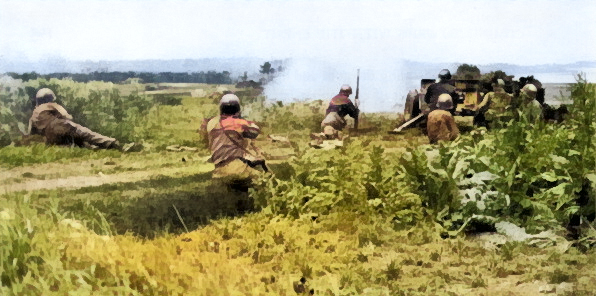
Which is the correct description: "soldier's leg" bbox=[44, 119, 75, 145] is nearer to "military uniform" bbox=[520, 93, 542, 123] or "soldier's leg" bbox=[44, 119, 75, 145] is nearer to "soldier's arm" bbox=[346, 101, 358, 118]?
"soldier's arm" bbox=[346, 101, 358, 118]

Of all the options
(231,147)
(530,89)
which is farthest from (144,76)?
(530,89)

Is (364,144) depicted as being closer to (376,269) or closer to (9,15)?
(376,269)

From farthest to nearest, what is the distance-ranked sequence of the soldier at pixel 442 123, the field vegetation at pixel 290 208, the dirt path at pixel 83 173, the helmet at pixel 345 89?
the soldier at pixel 442 123
the helmet at pixel 345 89
the dirt path at pixel 83 173
the field vegetation at pixel 290 208

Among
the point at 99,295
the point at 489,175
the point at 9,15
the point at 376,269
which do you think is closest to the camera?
the point at 99,295

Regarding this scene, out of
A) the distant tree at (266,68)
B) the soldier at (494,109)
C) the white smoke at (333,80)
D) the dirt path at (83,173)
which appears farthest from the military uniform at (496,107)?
the dirt path at (83,173)

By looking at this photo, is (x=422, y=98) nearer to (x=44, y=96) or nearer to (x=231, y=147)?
(x=231, y=147)

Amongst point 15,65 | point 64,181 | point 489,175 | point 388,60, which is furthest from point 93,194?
point 489,175

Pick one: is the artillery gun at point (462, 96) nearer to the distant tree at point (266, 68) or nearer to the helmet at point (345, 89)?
the helmet at point (345, 89)
